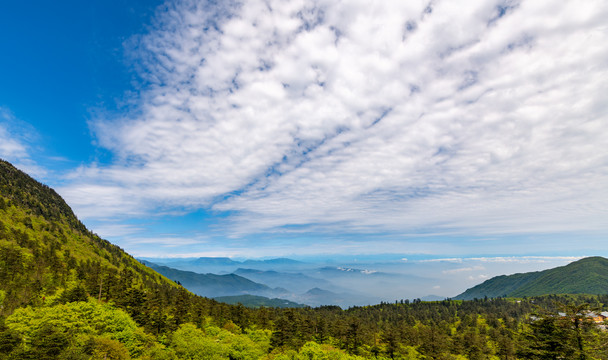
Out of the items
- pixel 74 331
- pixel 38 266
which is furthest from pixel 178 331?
pixel 38 266

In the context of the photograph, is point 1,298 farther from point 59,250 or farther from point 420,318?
point 420,318

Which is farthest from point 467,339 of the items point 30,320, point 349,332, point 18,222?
point 18,222

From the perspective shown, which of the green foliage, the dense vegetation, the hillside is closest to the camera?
the dense vegetation

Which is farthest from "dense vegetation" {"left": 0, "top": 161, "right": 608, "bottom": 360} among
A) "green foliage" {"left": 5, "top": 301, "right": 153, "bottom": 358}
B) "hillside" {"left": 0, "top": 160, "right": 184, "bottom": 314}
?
"hillside" {"left": 0, "top": 160, "right": 184, "bottom": 314}

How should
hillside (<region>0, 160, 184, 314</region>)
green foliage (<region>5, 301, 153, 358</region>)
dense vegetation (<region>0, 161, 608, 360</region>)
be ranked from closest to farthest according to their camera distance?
dense vegetation (<region>0, 161, 608, 360</region>)
green foliage (<region>5, 301, 153, 358</region>)
hillside (<region>0, 160, 184, 314</region>)

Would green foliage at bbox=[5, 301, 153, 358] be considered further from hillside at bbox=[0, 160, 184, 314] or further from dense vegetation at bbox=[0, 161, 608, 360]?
hillside at bbox=[0, 160, 184, 314]

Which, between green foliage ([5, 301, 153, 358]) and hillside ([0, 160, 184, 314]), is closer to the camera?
green foliage ([5, 301, 153, 358])

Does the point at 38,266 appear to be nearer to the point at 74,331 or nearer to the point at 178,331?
the point at 178,331

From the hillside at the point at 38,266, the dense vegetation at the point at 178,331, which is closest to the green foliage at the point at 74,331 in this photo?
the dense vegetation at the point at 178,331

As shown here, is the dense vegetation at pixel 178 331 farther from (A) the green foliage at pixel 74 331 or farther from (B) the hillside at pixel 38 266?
(B) the hillside at pixel 38 266

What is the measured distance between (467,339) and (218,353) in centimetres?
9520

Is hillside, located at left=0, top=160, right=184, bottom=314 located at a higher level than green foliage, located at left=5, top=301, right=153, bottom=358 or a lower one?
higher

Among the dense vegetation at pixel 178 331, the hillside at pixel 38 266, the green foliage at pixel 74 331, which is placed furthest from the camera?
the hillside at pixel 38 266

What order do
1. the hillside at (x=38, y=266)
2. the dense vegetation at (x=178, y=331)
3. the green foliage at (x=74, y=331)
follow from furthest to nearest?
the hillside at (x=38, y=266), the green foliage at (x=74, y=331), the dense vegetation at (x=178, y=331)
